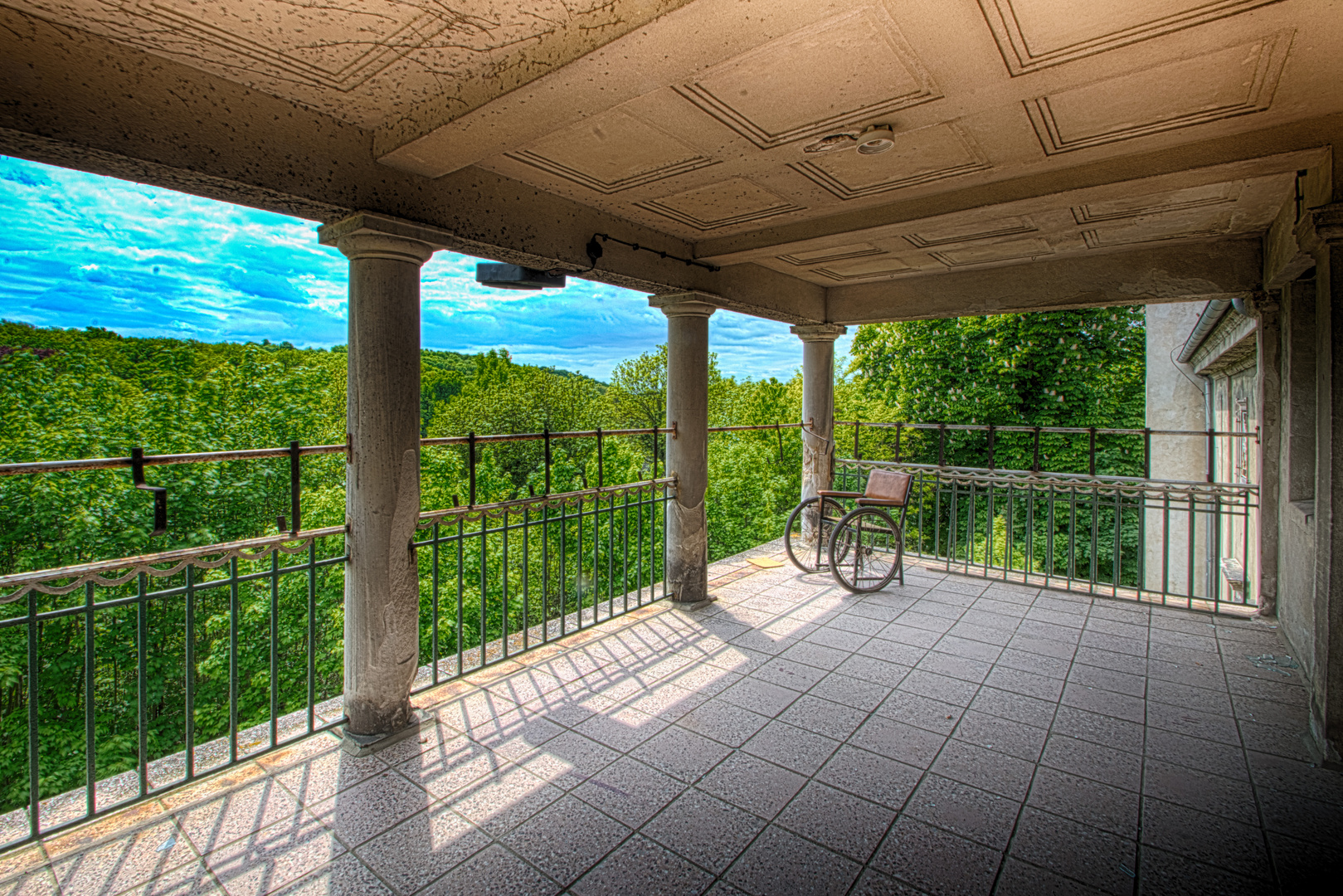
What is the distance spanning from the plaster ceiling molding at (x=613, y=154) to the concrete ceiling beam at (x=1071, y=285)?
3.55m

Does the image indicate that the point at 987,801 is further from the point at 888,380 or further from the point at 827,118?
the point at 888,380

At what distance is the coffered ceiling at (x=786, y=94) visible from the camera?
196 cm

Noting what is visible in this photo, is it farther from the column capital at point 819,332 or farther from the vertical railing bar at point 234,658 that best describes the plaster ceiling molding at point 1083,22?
the column capital at point 819,332

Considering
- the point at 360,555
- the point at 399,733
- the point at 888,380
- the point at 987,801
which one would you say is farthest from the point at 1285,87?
the point at 888,380

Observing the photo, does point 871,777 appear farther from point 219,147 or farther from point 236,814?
point 219,147

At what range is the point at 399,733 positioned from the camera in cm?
303

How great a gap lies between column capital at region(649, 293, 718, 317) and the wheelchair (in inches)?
73.7

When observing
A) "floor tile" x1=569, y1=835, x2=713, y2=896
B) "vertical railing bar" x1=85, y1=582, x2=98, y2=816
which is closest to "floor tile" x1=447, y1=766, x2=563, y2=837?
"floor tile" x1=569, y1=835, x2=713, y2=896

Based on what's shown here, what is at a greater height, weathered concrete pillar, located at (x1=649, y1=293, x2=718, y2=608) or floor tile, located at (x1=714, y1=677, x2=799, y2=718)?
weathered concrete pillar, located at (x1=649, y1=293, x2=718, y2=608)

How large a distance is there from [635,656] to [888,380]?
14.2 meters

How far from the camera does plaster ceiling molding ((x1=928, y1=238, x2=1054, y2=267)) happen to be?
4.78m

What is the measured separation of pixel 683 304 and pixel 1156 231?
11.1 ft

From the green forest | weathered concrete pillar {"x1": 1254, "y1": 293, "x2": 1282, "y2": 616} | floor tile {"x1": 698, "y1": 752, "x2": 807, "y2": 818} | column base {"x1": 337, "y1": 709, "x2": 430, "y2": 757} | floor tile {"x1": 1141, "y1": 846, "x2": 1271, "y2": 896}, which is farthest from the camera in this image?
the green forest

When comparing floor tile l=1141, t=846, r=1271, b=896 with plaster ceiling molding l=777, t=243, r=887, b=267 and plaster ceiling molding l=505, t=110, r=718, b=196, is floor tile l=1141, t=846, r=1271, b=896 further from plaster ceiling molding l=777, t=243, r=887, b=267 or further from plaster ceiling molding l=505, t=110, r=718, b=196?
plaster ceiling molding l=777, t=243, r=887, b=267
